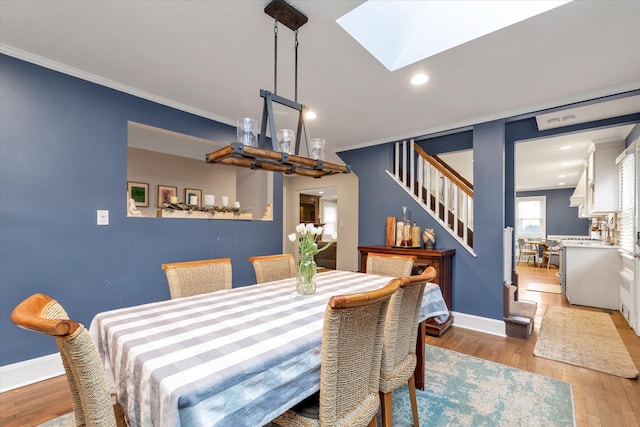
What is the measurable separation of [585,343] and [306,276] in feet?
10.2

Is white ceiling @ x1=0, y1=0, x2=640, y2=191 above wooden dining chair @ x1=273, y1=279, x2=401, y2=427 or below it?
above

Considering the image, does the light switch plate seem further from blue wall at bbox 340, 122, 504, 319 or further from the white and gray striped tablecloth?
blue wall at bbox 340, 122, 504, 319

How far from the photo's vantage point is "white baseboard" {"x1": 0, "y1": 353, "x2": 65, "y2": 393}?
210cm

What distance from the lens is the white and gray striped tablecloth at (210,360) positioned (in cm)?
82

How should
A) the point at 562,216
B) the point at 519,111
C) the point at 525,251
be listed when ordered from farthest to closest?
the point at 562,216, the point at 525,251, the point at 519,111

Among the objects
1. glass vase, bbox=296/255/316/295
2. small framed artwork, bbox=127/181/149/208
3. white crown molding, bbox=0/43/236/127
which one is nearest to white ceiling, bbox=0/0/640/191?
white crown molding, bbox=0/43/236/127

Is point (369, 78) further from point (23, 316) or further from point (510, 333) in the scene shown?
point (510, 333)

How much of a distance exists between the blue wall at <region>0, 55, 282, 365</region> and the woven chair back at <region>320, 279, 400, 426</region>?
2.36 meters

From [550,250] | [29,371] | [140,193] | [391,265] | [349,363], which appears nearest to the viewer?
[349,363]

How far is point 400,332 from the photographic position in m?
1.52

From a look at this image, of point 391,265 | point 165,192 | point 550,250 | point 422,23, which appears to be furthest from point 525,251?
point 165,192

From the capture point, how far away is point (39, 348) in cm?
225

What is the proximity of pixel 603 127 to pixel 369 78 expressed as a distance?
2.81 m

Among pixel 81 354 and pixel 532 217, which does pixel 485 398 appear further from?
pixel 532 217
